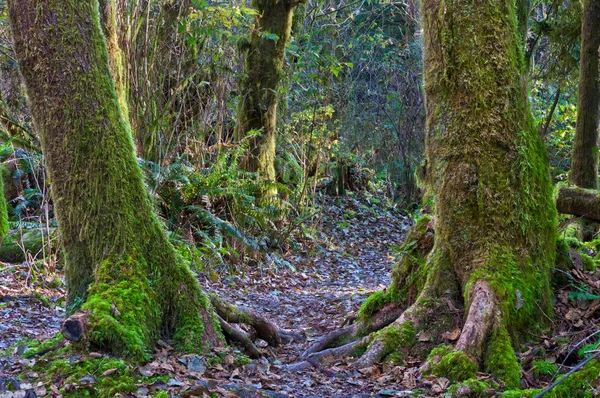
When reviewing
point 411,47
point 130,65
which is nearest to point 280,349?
point 130,65

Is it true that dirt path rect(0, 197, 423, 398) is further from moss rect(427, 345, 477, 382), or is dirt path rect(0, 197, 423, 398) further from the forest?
moss rect(427, 345, 477, 382)

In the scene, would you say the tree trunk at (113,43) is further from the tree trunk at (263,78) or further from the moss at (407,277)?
the moss at (407,277)

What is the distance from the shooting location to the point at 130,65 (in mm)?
10102

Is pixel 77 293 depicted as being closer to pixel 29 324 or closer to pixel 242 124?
pixel 29 324

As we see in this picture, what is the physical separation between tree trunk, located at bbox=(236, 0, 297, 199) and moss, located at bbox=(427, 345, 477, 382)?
8.21 metres

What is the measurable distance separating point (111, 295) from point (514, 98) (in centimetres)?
373

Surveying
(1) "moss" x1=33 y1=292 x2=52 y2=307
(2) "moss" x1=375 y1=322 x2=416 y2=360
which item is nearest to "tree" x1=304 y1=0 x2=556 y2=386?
(2) "moss" x1=375 y1=322 x2=416 y2=360

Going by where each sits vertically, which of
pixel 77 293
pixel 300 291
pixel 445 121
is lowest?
pixel 300 291

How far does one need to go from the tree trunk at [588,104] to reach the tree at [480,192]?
17.1ft

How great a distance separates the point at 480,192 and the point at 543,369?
1523 millimetres

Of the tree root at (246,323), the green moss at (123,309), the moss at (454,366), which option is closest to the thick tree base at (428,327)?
the moss at (454,366)

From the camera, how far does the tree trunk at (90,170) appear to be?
424 centimetres

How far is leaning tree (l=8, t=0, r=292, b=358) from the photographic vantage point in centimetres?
424

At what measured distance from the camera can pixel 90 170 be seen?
14.1ft
